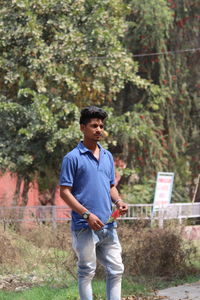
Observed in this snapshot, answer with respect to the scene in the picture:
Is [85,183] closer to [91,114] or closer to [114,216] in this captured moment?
[114,216]

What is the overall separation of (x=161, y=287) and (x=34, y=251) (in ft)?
9.74

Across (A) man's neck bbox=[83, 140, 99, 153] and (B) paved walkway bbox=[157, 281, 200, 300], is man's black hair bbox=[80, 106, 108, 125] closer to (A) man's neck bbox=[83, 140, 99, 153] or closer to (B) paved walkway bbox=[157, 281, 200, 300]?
(A) man's neck bbox=[83, 140, 99, 153]

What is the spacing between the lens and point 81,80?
19.1 metres

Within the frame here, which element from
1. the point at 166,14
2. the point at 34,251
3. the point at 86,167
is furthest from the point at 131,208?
the point at 86,167

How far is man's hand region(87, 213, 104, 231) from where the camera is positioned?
6416mm

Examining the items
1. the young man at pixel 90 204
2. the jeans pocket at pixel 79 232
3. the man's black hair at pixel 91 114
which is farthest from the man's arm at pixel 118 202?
the man's black hair at pixel 91 114

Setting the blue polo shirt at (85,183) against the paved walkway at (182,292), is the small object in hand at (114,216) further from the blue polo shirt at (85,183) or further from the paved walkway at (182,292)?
the paved walkway at (182,292)

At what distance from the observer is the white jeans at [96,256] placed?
659cm

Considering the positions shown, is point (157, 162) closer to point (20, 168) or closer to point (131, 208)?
point (131, 208)

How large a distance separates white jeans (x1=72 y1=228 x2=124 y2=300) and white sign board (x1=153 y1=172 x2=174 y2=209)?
12563 millimetres

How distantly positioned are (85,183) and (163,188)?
13.0m

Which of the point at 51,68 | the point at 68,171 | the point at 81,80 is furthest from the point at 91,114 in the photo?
the point at 81,80

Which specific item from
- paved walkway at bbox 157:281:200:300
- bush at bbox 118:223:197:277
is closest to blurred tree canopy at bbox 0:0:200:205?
bush at bbox 118:223:197:277

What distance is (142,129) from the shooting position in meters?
19.7
